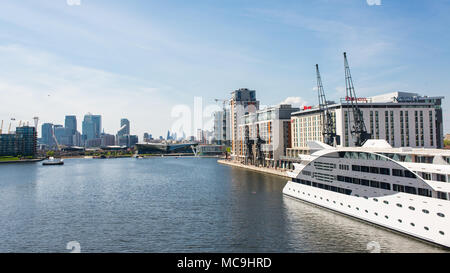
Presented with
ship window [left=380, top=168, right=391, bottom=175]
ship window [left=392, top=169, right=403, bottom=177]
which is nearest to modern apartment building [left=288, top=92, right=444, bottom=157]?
ship window [left=380, top=168, right=391, bottom=175]

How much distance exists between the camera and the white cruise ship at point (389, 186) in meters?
21.8

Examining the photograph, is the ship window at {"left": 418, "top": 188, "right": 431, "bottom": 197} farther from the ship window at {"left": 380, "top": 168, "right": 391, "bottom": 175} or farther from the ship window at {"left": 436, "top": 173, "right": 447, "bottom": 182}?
the ship window at {"left": 380, "top": 168, "right": 391, "bottom": 175}

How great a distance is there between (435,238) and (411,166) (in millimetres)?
6028

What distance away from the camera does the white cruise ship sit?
21.8 meters

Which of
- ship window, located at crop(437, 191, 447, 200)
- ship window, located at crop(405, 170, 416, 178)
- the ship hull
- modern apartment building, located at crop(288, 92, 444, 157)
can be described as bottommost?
the ship hull

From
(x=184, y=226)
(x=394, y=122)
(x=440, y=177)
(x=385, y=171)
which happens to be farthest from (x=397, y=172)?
(x=394, y=122)

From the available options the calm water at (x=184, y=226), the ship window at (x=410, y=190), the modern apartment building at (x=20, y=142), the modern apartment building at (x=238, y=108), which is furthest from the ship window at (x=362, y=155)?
the modern apartment building at (x=20, y=142)

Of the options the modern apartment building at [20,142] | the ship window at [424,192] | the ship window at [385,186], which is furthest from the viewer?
the modern apartment building at [20,142]

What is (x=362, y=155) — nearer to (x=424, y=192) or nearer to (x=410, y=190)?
(x=410, y=190)

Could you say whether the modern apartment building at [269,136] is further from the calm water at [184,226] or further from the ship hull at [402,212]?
the ship hull at [402,212]

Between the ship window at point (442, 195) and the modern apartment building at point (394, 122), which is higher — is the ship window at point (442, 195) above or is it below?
below

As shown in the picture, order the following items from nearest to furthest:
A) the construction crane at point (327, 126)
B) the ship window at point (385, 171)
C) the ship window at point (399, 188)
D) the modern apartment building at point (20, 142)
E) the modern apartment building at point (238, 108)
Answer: the ship window at point (399, 188) → the ship window at point (385, 171) → the construction crane at point (327, 126) → the modern apartment building at point (238, 108) → the modern apartment building at point (20, 142)

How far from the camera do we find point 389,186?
2631 cm
